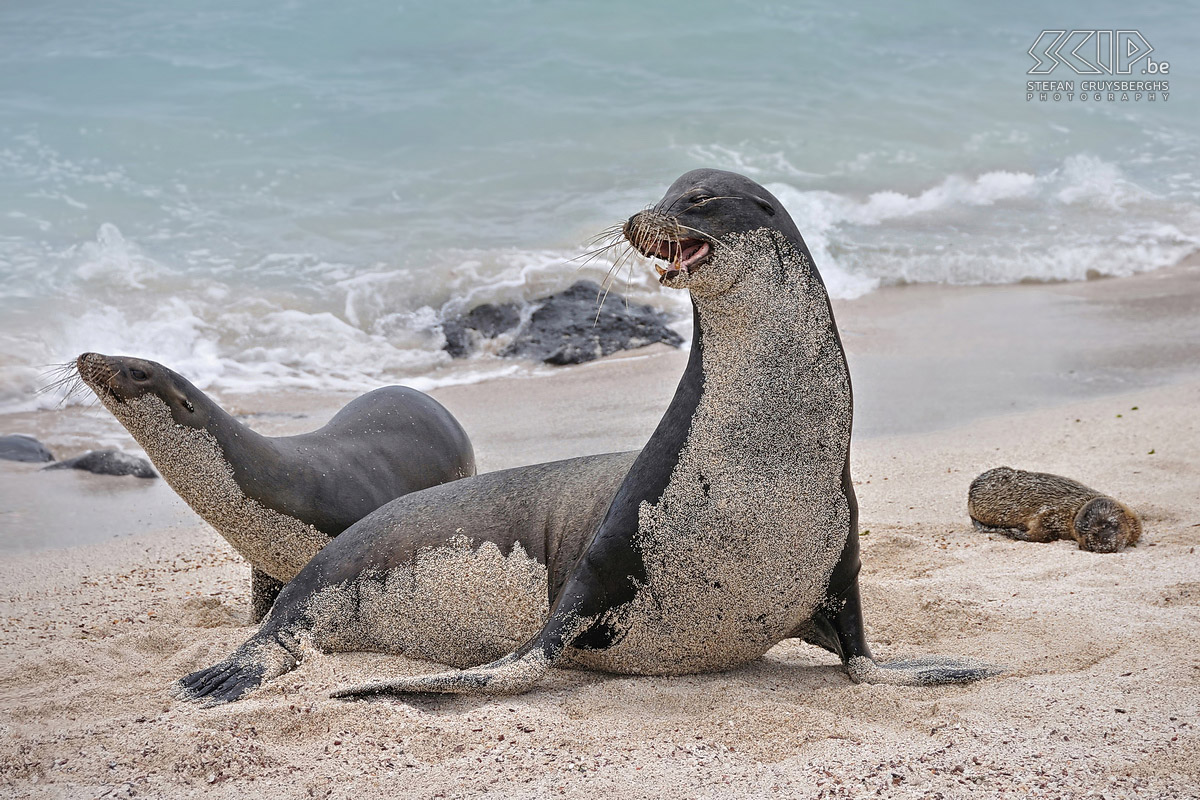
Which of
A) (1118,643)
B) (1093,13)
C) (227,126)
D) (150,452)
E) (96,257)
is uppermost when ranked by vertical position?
(1093,13)

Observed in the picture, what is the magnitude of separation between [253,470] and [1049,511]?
147 inches

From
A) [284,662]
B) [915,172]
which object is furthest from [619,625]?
[915,172]

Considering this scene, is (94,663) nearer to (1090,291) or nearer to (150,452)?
(150,452)

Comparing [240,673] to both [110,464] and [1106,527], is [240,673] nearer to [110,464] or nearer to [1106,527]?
[1106,527]

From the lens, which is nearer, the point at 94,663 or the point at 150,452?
the point at 94,663

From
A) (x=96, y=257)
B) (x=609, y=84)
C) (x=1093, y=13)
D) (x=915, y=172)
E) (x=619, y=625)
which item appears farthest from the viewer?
(x=1093, y=13)

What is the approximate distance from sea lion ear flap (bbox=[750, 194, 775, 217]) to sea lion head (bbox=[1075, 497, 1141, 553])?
286cm

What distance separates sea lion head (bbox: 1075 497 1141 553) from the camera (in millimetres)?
5488

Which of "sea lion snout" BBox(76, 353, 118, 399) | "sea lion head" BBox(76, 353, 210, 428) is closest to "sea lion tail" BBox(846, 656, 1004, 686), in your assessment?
"sea lion head" BBox(76, 353, 210, 428)

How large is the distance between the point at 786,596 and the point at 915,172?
16994 mm

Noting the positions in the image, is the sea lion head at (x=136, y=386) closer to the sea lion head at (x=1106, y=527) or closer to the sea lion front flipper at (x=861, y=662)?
the sea lion front flipper at (x=861, y=662)

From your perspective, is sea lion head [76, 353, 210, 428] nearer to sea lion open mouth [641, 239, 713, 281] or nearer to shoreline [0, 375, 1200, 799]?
shoreline [0, 375, 1200, 799]

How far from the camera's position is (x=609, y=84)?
23.0m

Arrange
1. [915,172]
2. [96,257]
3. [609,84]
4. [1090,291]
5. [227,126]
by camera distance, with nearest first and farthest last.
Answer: [1090,291], [96,257], [915,172], [227,126], [609,84]
